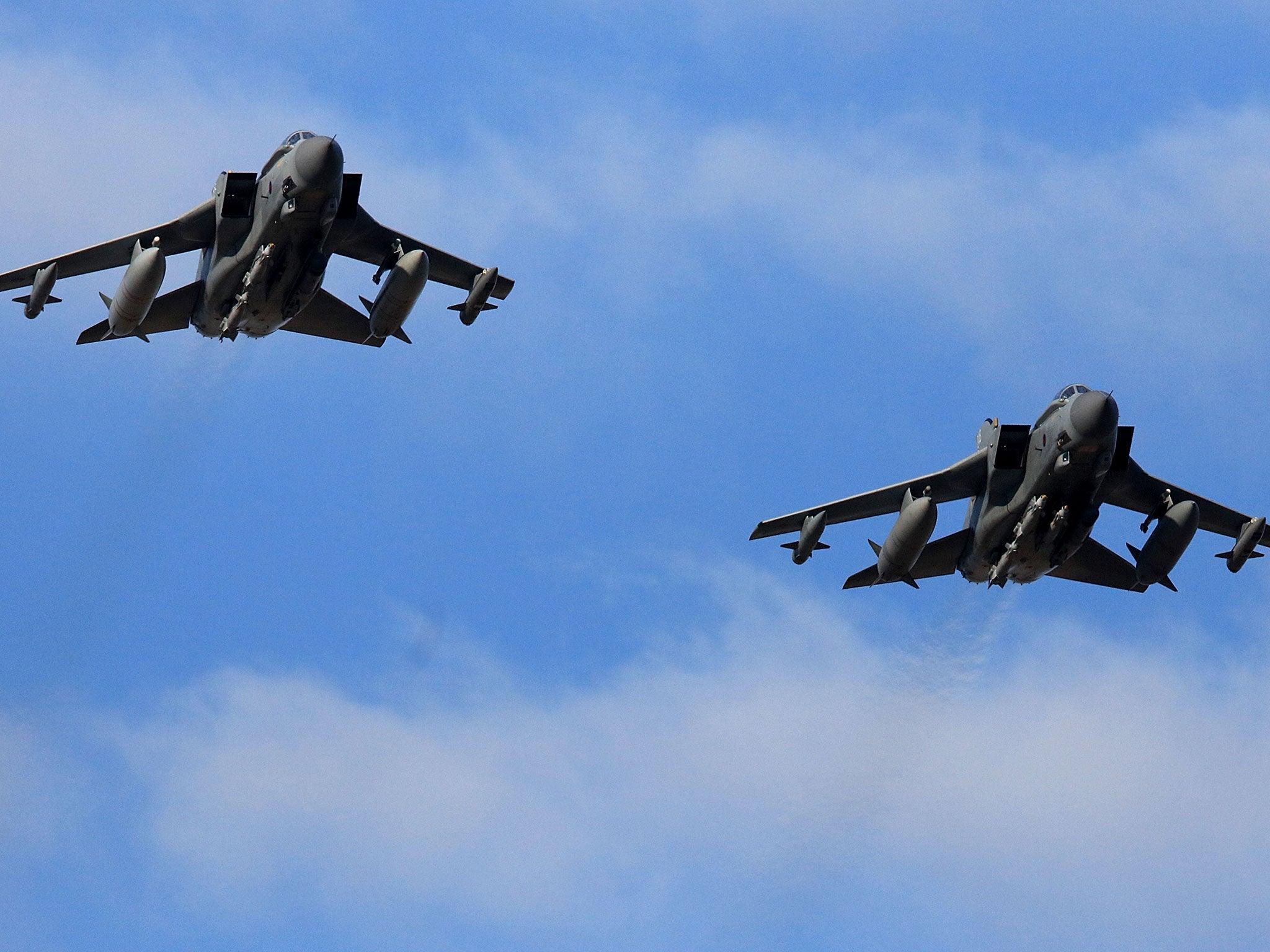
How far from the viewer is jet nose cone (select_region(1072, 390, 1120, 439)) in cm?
5488

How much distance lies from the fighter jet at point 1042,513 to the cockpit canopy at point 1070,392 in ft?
0.20

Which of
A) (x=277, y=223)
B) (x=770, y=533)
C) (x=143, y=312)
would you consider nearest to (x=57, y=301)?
(x=143, y=312)

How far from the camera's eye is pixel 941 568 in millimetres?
61781

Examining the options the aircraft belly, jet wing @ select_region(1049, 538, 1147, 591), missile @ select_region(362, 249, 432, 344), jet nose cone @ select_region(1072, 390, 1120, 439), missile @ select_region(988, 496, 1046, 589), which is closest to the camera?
jet nose cone @ select_region(1072, 390, 1120, 439)

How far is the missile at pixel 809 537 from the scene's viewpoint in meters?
60.2

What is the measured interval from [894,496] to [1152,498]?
7.43 metres

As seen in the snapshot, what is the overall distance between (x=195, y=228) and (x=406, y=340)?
6.97 meters

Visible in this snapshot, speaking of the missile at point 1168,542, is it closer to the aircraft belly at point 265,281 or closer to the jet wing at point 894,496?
the jet wing at point 894,496

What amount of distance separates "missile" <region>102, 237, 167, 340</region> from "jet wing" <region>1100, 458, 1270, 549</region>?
26.8m

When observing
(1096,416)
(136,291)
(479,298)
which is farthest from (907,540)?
(136,291)

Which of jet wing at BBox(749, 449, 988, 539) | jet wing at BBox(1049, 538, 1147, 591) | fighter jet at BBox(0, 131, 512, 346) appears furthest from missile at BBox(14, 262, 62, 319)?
jet wing at BBox(1049, 538, 1147, 591)

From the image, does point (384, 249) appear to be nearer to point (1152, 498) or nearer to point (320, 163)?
point (320, 163)

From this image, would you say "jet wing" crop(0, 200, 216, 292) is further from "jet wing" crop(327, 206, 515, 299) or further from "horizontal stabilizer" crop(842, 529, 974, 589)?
"horizontal stabilizer" crop(842, 529, 974, 589)

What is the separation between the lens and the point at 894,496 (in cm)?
6159
